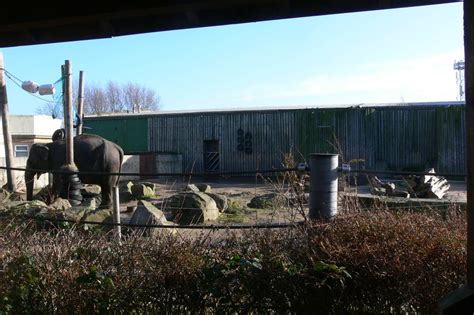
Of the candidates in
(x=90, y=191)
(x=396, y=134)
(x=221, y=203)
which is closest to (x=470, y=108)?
(x=221, y=203)

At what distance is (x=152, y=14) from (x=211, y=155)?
35.5m

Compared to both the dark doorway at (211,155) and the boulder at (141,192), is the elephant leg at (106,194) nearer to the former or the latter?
the boulder at (141,192)

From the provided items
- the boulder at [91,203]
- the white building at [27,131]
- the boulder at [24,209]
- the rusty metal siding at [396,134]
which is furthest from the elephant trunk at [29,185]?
the white building at [27,131]

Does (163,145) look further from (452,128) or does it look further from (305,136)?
(452,128)

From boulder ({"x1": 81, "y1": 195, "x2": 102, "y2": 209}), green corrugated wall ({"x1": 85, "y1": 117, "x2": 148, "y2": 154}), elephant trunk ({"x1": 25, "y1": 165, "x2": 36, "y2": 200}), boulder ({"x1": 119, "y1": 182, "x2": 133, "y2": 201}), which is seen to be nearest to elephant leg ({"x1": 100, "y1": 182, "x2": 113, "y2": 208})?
boulder ({"x1": 81, "y1": 195, "x2": 102, "y2": 209})

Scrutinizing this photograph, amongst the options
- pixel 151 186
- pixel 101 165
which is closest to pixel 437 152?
pixel 151 186

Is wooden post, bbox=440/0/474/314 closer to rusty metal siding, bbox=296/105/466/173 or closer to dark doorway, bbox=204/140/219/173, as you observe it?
rusty metal siding, bbox=296/105/466/173

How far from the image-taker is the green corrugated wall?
42719 millimetres

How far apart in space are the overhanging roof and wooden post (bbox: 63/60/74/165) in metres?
10.7

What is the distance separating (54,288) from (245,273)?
1.45 meters

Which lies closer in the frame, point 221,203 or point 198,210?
point 198,210

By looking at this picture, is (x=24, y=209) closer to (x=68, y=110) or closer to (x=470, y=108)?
(x=68, y=110)

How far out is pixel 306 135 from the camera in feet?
121

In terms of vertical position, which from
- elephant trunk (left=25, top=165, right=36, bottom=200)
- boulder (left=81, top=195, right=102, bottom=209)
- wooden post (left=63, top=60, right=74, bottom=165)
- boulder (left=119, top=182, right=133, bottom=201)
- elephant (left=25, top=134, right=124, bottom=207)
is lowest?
boulder (left=119, top=182, right=133, bottom=201)
